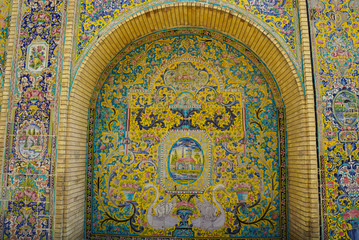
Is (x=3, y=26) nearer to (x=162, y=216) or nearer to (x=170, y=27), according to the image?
(x=170, y=27)

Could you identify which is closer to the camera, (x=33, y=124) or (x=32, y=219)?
(x=32, y=219)

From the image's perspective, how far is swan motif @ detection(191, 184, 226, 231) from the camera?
456 centimetres

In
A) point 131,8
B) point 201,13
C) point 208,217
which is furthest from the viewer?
point 208,217

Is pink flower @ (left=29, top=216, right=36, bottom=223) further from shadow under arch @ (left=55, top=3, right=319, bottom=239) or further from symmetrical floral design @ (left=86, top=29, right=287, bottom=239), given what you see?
symmetrical floral design @ (left=86, top=29, right=287, bottom=239)

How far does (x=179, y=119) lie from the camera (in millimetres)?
4777

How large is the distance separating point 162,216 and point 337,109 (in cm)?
336

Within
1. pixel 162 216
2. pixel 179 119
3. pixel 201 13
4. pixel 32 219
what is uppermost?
pixel 201 13

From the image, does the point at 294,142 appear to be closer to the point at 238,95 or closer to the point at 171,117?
the point at 238,95

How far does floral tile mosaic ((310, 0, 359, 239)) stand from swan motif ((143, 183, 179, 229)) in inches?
→ 94.1

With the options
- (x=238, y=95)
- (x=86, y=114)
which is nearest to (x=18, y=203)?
(x=86, y=114)

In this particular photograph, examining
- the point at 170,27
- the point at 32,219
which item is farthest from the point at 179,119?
the point at 32,219

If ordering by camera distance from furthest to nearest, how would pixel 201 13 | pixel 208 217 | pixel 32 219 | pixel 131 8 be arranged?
pixel 208 217 < pixel 201 13 < pixel 131 8 < pixel 32 219

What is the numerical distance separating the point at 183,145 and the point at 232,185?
1.13 meters

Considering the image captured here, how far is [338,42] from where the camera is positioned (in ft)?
13.4
